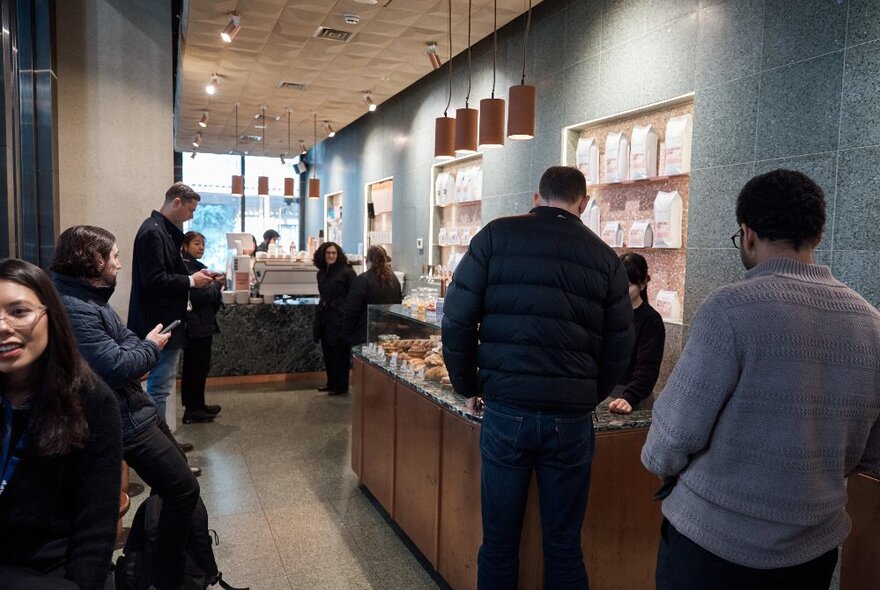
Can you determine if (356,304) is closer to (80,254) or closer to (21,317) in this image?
(80,254)

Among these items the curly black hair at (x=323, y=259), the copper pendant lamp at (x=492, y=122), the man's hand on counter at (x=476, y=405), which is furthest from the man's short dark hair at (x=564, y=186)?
the curly black hair at (x=323, y=259)

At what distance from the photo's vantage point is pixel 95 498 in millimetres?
1613

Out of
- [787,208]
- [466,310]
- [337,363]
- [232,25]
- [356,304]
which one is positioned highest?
[232,25]

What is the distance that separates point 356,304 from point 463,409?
11.5 feet

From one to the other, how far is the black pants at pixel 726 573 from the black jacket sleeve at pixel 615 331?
80 cm

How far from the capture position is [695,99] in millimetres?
3799

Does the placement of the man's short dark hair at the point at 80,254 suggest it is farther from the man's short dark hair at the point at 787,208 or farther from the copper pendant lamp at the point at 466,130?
the copper pendant lamp at the point at 466,130

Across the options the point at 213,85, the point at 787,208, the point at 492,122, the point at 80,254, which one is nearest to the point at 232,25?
the point at 213,85

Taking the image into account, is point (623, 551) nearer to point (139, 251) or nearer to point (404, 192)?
point (139, 251)

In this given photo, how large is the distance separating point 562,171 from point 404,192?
647 cm

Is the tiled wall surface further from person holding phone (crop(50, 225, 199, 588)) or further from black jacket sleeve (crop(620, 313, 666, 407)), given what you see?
person holding phone (crop(50, 225, 199, 588))

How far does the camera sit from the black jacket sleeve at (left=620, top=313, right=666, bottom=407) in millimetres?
2881

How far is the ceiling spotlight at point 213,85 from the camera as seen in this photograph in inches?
302

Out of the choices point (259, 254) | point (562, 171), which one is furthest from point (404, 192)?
point (562, 171)
